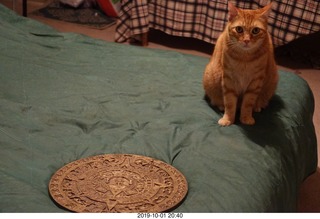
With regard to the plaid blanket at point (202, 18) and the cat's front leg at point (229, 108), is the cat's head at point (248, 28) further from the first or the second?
the plaid blanket at point (202, 18)

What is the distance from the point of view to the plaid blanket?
288 cm

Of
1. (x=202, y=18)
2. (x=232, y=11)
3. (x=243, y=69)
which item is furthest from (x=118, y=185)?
(x=202, y=18)

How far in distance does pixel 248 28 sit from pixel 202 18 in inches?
69.2

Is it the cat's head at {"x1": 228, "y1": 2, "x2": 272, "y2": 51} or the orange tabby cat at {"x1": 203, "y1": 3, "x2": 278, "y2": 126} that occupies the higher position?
the cat's head at {"x1": 228, "y1": 2, "x2": 272, "y2": 51}

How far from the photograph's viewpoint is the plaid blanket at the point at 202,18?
2885 mm

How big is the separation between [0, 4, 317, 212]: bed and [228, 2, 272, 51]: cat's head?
1.02ft

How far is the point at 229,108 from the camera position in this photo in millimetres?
1652

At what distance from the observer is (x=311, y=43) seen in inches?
134

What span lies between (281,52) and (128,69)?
5.50 feet

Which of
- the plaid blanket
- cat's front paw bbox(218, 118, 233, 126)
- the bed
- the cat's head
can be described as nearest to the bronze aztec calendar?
the bed

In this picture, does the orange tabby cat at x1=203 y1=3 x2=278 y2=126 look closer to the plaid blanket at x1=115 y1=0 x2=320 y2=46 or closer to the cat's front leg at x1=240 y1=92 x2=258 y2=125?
the cat's front leg at x1=240 y1=92 x2=258 y2=125

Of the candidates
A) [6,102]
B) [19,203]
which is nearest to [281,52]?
[6,102]

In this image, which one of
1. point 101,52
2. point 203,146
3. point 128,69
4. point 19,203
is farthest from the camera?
point 101,52

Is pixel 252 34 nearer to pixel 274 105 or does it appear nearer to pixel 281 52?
pixel 274 105
